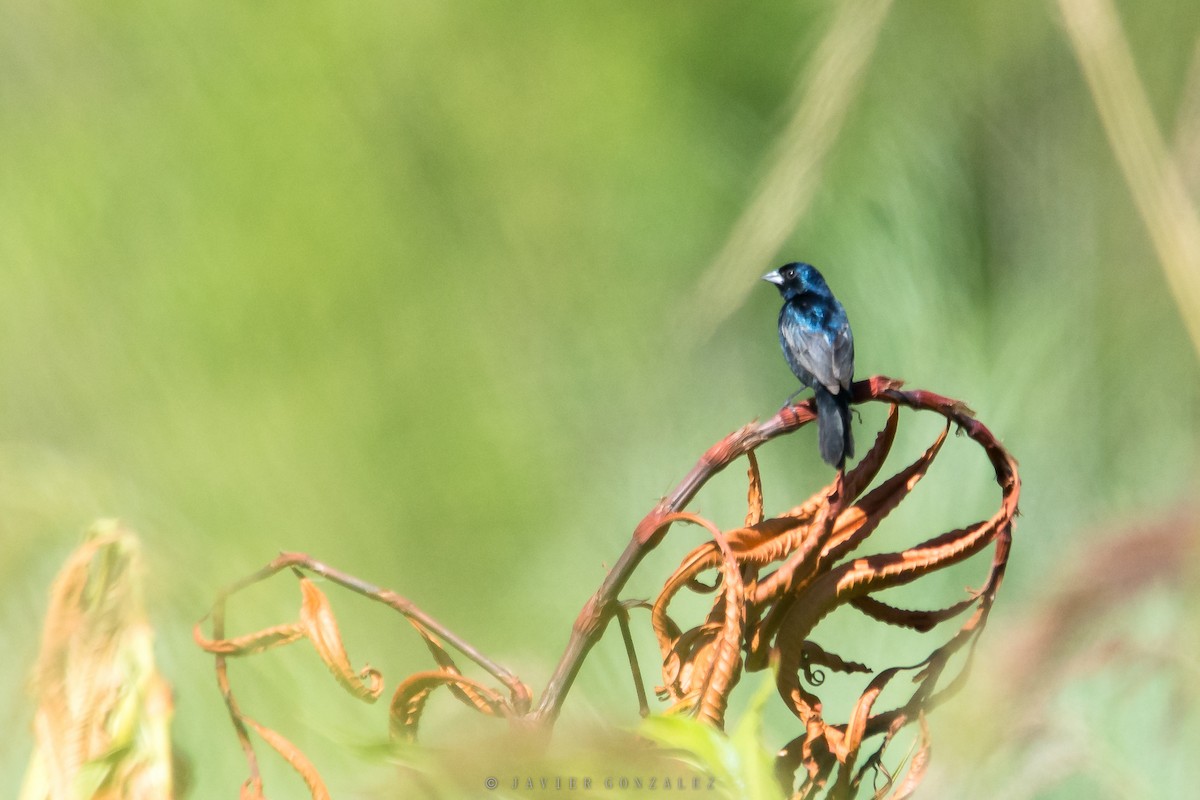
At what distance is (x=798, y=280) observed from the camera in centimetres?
99

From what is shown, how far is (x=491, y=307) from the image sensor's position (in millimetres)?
802

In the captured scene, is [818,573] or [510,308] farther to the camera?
[510,308]

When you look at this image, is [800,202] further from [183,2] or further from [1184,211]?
[183,2]

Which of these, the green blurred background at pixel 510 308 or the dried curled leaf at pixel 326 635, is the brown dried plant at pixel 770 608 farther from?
the green blurred background at pixel 510 308

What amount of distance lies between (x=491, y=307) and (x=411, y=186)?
0.10 metres

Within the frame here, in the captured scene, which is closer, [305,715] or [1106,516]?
[305,715]

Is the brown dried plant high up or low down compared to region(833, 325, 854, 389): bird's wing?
down

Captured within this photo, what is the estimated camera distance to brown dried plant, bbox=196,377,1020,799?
19.1 inches

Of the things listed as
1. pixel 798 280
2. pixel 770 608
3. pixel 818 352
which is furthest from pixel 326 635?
pixel 798 280

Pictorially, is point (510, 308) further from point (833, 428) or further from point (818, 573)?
point (818, 573)

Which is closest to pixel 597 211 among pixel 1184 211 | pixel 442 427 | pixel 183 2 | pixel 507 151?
pixel 507 151

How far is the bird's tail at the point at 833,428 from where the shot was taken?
0.67 metres

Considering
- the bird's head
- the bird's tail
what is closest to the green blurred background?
the bird's head

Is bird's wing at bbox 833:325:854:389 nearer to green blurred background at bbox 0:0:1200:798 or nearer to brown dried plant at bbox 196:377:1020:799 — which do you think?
green blurred background at bbox 0:0:1200:798
